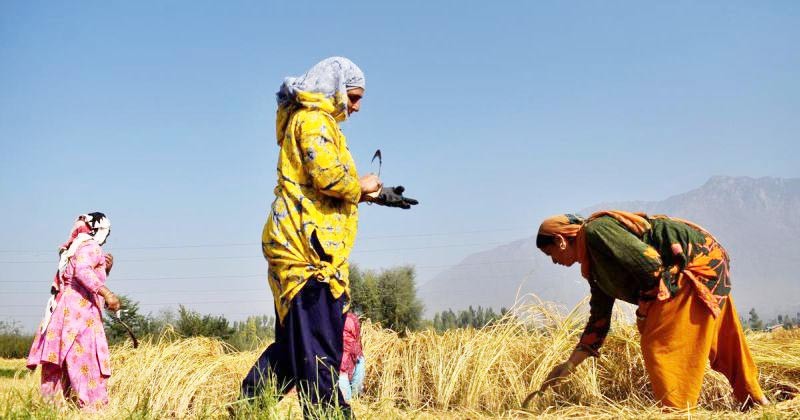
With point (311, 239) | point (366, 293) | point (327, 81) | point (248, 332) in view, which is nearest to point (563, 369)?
point (311, 239)

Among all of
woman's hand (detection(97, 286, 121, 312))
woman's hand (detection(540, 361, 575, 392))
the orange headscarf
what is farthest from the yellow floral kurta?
woman's hand (detection(97, 286, 121, 312))

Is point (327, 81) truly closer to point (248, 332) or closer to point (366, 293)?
point (248, 332)

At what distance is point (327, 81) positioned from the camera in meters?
3.38

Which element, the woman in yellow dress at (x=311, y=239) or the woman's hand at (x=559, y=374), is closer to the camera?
the woman in yellow dress at (x=311, y=239)

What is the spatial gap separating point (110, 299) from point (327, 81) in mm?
3034

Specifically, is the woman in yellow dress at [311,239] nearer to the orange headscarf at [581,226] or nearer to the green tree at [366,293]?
the orange headscarf at [581,226]

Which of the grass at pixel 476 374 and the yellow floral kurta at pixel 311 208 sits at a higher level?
the yellow floral kurta at pixel 311 208

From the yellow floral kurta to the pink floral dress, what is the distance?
9.30 feet

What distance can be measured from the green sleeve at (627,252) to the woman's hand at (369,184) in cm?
111

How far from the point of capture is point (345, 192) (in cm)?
324

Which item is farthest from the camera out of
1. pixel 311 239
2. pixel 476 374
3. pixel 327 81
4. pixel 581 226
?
pixel 476 374

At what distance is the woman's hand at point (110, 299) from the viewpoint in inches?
211

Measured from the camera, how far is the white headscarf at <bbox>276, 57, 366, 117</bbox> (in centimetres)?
336

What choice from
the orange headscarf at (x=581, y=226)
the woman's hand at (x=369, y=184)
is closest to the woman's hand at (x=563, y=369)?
the orange headscarf at (x=581, y=226)
